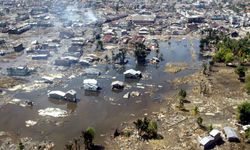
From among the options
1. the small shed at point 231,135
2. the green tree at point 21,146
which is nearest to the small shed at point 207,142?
the small shed at point 231,135

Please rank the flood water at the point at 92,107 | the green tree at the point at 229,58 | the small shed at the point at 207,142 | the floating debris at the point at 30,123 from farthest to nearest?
the green tree at the point at 229,58
the floating debris at the point at 30,123
the flood water at the point at 92,107
the small shed at the point at 207,142

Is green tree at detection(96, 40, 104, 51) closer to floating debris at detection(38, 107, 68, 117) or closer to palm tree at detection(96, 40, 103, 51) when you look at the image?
palm tree at detection(96, 40, 103, 51)

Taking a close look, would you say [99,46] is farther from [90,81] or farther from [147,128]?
[147,128]

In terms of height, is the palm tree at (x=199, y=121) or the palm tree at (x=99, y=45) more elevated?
the palm tree at (x=199, y=121)

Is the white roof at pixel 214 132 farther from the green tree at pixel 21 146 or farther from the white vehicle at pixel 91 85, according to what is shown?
the white vehicle at pixel 91 85

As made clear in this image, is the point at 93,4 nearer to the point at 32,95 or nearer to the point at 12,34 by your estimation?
the point at 12,34

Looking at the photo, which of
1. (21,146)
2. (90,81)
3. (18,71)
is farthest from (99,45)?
(21,146)
